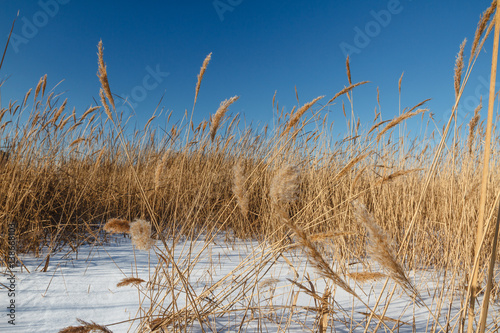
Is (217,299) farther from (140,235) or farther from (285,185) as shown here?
(285,185)

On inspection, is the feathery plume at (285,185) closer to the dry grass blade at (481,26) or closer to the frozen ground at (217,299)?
the frozen ground at (217,299)

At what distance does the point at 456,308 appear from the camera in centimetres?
122

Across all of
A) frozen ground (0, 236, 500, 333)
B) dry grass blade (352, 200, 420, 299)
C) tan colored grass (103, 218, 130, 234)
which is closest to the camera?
dry grass blade (352, 200, 420, 299)

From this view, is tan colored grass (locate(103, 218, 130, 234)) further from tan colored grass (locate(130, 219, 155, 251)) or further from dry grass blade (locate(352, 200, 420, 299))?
dry grass blade (locate(352, 200, 420, 299))

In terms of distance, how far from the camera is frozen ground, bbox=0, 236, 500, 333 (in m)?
0.96

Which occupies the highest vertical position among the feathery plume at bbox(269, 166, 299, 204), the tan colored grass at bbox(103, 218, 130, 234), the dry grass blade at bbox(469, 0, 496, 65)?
the dry grass blade at bbox(469, 0, 496, 65)

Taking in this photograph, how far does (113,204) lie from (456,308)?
2.59 meters

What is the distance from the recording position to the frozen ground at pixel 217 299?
96 centimetres

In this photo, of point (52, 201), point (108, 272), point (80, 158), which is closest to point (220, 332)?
point (108, 272)

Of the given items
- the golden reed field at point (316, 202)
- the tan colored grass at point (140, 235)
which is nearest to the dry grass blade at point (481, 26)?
the golden reed field at point (316, 202)

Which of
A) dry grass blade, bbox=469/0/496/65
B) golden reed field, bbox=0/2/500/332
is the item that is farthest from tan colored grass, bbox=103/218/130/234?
dry grass blade, bbox=469/0/496/65

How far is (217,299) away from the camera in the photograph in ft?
3.06

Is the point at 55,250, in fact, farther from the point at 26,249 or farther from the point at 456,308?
the point at 456,308

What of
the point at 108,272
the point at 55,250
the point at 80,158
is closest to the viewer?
the point at 108,272
